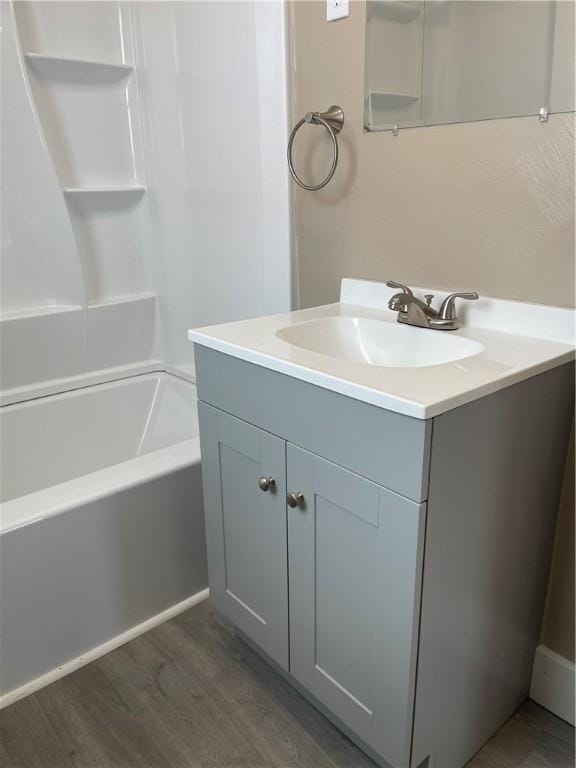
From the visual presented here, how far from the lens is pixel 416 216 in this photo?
4.74 feet

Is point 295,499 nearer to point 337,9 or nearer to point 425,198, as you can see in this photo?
point 425,198

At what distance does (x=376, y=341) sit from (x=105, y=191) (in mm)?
1303

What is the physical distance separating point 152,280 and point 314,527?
1538mm

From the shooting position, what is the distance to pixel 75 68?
203cm

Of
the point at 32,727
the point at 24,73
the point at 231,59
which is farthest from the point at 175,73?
the point at 32,727

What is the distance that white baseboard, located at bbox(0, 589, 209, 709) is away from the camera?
4.90ft

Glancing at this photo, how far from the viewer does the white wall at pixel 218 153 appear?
171 centimetres

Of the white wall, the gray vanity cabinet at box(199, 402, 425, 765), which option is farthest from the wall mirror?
the gray vanity cabinet at box(199, 402, 425, 765)

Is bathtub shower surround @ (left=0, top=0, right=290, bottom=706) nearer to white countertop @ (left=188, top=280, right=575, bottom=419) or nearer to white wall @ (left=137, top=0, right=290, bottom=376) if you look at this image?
white wall @ (left=137, top=0, right=290, bottom=376)

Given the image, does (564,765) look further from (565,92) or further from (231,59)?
(231,59)

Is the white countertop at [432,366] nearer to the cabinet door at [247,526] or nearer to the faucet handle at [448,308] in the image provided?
the faucet handle at [448,308]

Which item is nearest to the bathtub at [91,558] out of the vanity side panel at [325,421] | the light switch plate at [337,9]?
the vanity side panel at [325,421]

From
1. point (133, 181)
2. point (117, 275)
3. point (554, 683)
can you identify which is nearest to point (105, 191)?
point (133, 181)

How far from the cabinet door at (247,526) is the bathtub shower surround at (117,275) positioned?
25cm
